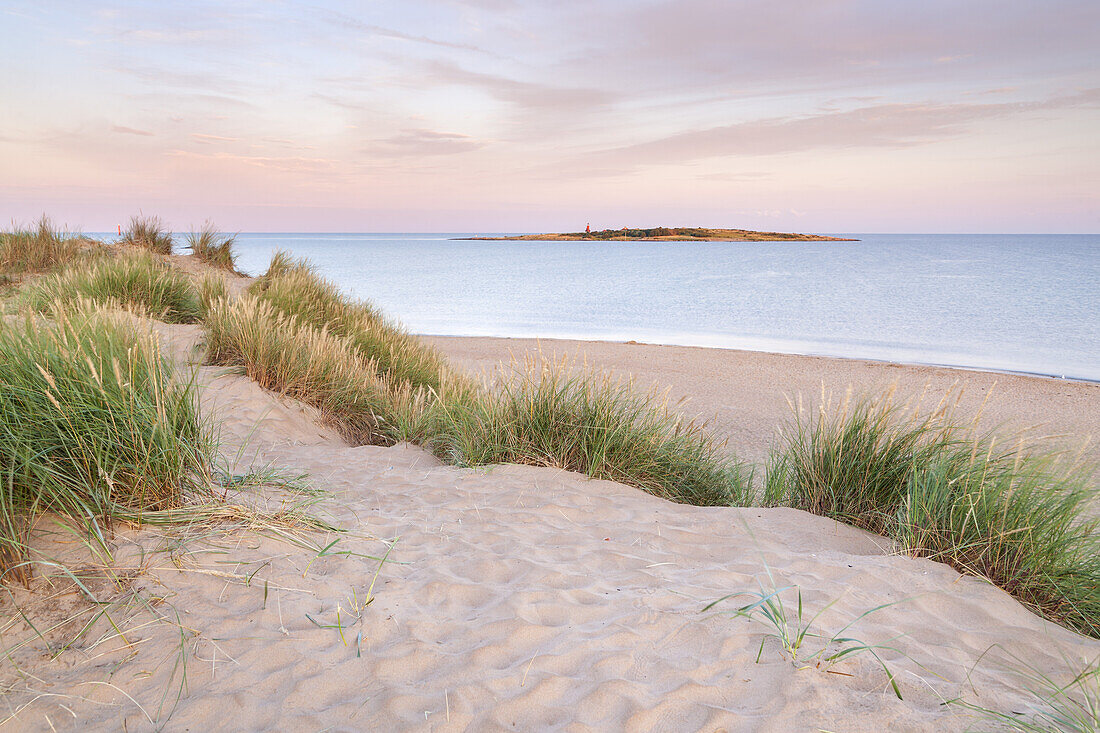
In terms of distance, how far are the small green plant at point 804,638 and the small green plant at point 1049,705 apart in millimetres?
283

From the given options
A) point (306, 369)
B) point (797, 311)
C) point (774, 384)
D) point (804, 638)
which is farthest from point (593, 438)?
point (797, 311)

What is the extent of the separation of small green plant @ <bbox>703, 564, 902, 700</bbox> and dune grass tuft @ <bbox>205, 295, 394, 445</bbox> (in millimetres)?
4557

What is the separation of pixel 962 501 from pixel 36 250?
54.6ft

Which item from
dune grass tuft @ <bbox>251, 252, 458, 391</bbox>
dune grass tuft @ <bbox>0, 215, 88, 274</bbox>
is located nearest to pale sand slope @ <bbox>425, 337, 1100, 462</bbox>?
dune grass tuft @ <bbox>251, 252, 458, 391</bbox>

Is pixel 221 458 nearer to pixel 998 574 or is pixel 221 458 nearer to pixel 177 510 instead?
pixel 177 510

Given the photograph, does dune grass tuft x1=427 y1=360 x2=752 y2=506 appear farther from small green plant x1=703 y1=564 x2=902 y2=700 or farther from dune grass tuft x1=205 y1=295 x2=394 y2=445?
small green plant x1=703 y1=564 x2=902 y2=700

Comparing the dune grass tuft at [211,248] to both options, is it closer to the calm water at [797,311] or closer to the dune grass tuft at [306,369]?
the calm water at [797,311]

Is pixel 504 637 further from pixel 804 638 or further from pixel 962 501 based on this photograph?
pixel 962 501

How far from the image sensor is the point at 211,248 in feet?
54.4

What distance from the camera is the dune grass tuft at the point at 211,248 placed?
1611cm

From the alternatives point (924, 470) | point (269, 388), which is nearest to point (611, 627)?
point (924, 470)

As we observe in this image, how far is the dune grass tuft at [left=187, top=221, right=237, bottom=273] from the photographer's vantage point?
16.1m

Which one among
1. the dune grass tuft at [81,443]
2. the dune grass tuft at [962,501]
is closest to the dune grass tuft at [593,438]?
the dune grass tuft at [962,501]

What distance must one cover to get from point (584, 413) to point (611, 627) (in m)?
2.44
